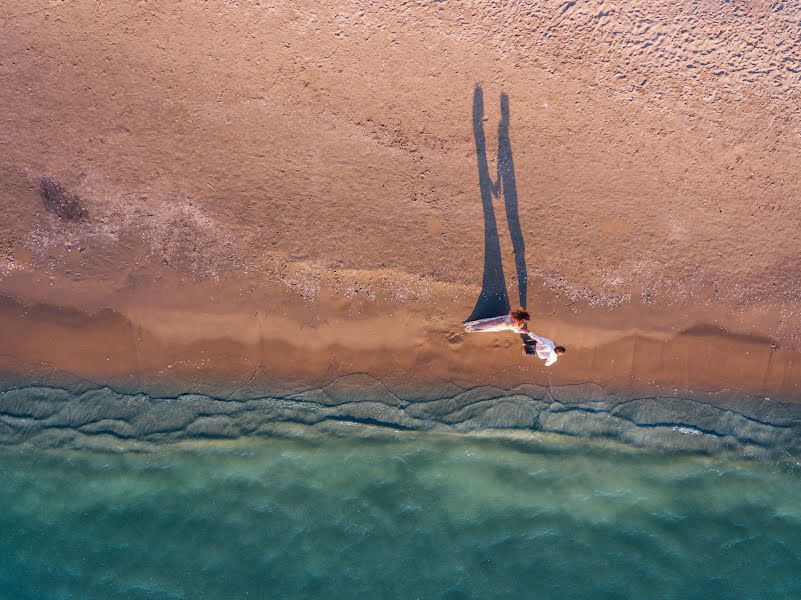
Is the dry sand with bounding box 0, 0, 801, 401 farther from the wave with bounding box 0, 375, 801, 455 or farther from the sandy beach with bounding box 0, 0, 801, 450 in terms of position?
the wave with bounding box 0, 375, 801, 455

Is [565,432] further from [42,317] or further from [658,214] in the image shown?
[42,317]

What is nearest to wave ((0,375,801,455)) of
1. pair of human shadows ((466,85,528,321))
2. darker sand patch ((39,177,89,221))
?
pair of human shadows ((466,85,528,321))

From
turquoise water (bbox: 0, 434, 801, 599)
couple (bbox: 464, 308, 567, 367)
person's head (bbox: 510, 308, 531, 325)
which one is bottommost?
turquoise water (bbox: 0, 434, 801, 599)

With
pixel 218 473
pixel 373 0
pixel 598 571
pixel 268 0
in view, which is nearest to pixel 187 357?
pixel 218 473

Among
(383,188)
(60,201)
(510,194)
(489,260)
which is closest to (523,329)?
(489,260)

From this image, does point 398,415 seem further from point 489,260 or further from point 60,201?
point 60,201

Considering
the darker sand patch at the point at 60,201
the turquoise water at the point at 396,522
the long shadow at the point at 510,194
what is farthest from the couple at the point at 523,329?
the darker sand patch at the point at 60,201

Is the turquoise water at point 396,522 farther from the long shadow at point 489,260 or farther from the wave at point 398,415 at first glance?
the long shadow at point 489,260
